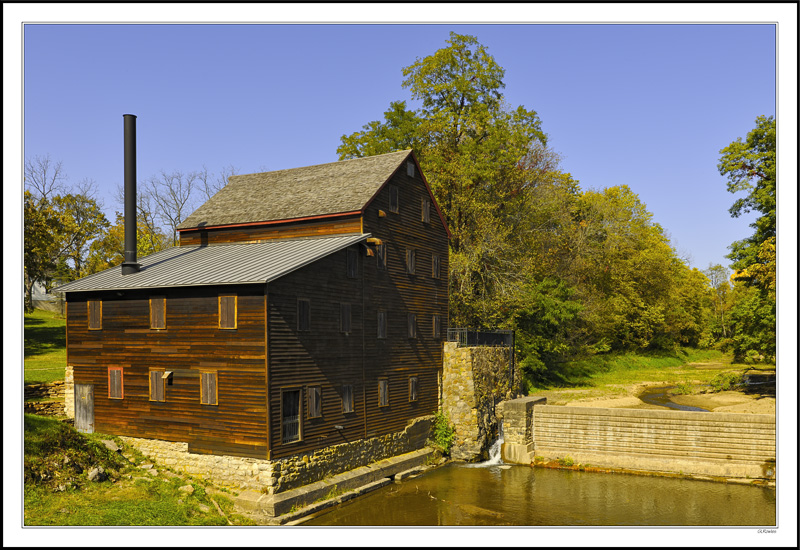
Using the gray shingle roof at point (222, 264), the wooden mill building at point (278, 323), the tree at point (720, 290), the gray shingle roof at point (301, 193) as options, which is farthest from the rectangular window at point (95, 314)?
the tree at point (720, 290)

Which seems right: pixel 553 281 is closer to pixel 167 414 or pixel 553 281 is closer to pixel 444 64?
pixel 444 64

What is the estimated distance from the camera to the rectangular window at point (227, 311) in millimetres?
22469

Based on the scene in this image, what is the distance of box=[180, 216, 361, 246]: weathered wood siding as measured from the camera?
28547 mm

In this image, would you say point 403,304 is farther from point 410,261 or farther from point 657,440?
point 657,440

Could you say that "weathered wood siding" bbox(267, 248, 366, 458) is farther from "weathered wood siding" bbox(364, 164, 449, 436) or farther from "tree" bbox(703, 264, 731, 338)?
Answer: "tree" bbox(703, 264, 731, 338)

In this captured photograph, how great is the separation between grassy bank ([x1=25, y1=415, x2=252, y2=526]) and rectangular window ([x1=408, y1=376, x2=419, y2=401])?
1126cm

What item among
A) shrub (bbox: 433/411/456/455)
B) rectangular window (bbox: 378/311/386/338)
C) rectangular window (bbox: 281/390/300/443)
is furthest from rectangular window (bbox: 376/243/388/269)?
shrub (bbox: 433/411/456/455)

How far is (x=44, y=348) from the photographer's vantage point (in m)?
44.6

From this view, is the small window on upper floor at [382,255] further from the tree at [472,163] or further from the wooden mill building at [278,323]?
the tree at [472,163]

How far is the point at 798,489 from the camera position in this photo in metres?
17.3

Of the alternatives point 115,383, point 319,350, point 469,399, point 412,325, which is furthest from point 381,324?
point 115,383

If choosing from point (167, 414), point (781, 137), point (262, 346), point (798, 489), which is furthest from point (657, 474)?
point (167, 414)

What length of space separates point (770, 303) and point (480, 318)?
1767 centimetres

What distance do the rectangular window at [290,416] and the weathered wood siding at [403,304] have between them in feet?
16.2
